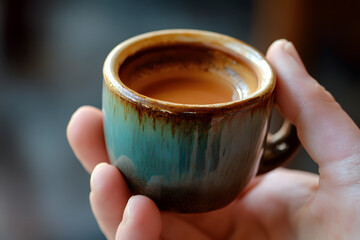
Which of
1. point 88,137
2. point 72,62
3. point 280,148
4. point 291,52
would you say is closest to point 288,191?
point 280,148

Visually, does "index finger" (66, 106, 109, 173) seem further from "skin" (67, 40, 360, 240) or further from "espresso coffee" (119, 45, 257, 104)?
"espresso coffee" (119, 45, 257, 104)

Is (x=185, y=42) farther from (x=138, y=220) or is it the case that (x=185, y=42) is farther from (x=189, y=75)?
(x=138, y=220)

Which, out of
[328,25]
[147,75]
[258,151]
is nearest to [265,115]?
[258,151]

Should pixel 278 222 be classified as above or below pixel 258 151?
below

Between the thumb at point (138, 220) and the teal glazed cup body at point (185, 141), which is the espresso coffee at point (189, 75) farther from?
the thumb at point (138, 220)

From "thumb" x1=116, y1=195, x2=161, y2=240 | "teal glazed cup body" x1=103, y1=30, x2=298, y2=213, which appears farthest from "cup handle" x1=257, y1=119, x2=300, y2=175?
"thumb" x1=116, y1=195, x2=161, y2=240

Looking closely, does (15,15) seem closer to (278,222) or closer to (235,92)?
(235,92)

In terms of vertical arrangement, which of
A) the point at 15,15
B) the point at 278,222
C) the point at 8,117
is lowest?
the point at 8,117
